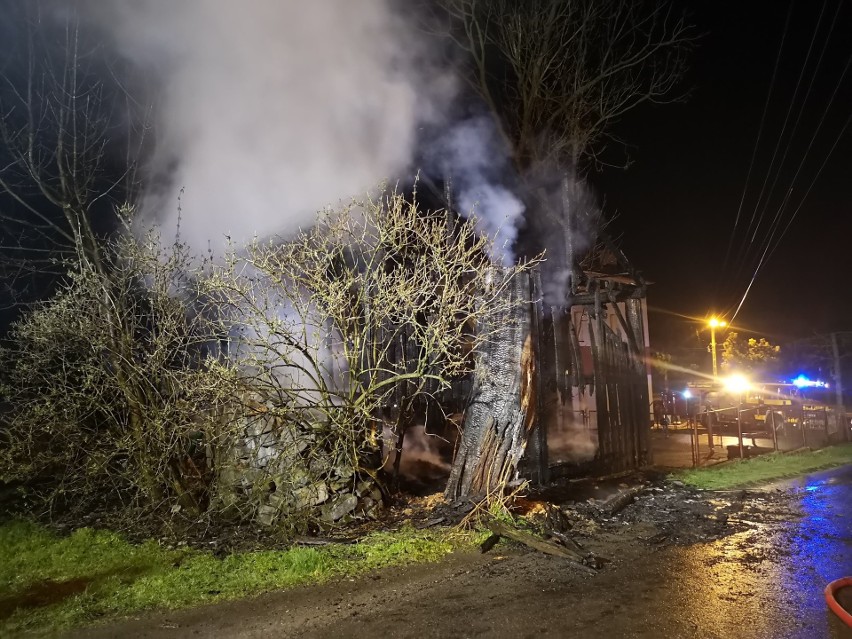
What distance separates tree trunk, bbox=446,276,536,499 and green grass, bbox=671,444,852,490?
3412 millimetres

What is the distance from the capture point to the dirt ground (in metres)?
4.41

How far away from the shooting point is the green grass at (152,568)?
5148 millimetres

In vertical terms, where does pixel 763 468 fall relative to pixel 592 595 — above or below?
above

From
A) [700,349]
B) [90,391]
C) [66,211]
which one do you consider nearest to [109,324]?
[90,391]

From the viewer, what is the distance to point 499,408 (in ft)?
27.2

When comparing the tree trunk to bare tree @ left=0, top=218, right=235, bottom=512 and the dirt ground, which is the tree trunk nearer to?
the dirt ground

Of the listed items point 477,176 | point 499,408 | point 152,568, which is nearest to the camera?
point 152,568

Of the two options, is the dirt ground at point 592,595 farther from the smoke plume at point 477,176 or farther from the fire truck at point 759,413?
the fire truck at point 759,413

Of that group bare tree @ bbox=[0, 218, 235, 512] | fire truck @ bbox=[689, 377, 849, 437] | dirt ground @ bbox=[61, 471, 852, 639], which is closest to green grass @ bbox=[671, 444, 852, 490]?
fire truck @ bbox=[689, 377, 849, 437]

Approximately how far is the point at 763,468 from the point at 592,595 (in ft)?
24.6

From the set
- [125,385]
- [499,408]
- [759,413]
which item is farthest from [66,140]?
[759,413]

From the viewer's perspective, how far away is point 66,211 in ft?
29.0

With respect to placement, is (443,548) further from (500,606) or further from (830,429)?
(830,429)

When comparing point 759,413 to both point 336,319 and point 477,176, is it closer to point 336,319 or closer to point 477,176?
point 477,176
